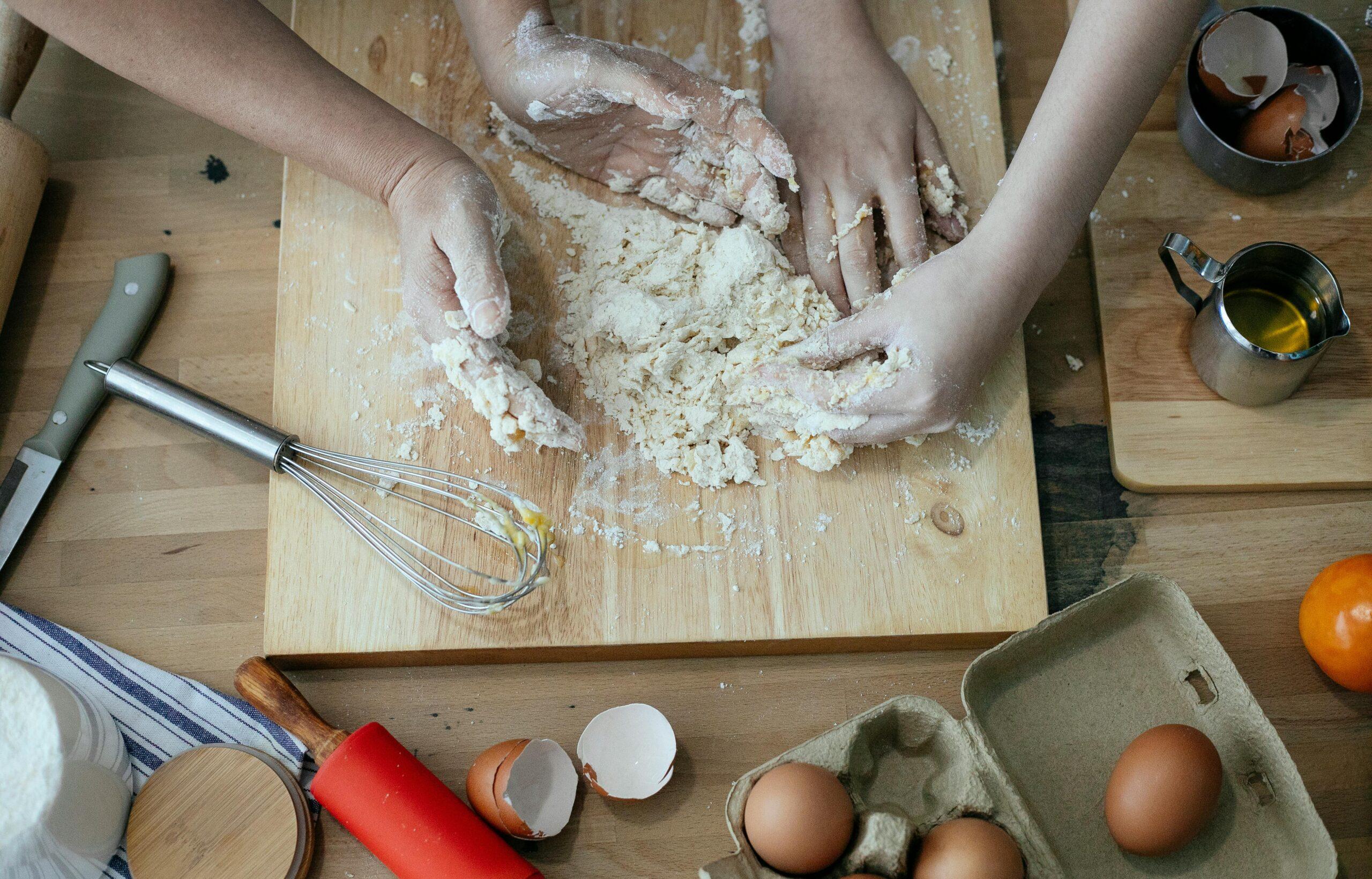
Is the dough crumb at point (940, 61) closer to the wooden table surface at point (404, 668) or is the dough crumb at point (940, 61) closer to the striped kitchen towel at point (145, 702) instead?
the wooden table surface at point (404, 668)

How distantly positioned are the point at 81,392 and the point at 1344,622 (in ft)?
4.85

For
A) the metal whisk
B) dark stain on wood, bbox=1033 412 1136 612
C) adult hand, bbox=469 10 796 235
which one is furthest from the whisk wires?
dark stain on wood, bbox=1033 412 1136 612

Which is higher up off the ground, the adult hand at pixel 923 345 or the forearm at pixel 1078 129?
the forearm at pixel 1078 129

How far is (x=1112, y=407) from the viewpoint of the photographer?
1.13m

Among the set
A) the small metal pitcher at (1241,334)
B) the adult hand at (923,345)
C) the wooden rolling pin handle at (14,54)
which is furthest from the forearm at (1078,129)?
the wooden rolling pin handle at (14,54)

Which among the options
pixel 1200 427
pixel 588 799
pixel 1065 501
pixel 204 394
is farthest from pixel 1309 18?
pixel 204 394

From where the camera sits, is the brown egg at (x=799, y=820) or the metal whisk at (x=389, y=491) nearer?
the brown egg at (x=799, y=820)

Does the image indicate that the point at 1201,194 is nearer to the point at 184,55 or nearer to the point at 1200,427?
the point at 1200,427

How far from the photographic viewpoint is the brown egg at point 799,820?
861 millimetres

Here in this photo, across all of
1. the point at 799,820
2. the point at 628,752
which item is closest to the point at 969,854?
the point at 799,820

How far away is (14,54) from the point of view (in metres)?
1.20

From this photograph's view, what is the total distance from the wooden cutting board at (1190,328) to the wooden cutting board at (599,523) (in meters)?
0.15

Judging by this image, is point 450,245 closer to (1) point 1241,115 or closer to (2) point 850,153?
(2) point 850,153

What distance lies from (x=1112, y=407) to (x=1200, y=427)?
10 centimetres
